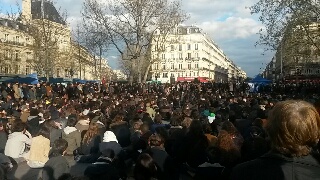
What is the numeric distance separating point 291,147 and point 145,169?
342cm

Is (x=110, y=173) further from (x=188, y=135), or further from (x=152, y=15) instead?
(x=152, y=15)

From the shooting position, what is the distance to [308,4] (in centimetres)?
3516

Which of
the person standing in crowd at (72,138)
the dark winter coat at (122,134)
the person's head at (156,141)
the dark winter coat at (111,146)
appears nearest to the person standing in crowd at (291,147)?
the person's head at (156,141)

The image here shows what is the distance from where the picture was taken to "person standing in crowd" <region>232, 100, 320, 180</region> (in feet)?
7.82

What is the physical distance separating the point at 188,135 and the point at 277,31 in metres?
31.6

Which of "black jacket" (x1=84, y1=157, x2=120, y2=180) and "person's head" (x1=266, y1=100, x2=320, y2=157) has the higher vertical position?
"person's head" (x1=266, y1=100, x2=320, y2=157)

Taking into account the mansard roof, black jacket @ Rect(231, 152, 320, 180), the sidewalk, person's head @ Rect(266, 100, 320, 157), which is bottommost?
the sidewalk

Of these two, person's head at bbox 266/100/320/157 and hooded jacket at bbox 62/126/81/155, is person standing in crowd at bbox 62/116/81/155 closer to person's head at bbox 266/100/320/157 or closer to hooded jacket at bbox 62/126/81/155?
hooded jacket at bbox 62/126/81/155

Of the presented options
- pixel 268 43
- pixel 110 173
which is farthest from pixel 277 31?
pixel 110 173

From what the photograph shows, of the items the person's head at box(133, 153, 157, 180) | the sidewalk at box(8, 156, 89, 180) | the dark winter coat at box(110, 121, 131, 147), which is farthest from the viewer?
the dark winter coat at box(110, 121, 131, 147)

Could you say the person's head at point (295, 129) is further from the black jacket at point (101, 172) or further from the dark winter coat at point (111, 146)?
the dark winter coat at point (111, 146)

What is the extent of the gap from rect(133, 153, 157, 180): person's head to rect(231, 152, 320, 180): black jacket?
315 centimetres

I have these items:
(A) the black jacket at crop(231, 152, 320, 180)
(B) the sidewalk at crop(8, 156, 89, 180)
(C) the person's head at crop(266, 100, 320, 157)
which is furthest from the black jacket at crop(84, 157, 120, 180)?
(C) the person's head at crop(266, 100, 320, 157)

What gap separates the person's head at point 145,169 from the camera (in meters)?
5.60
